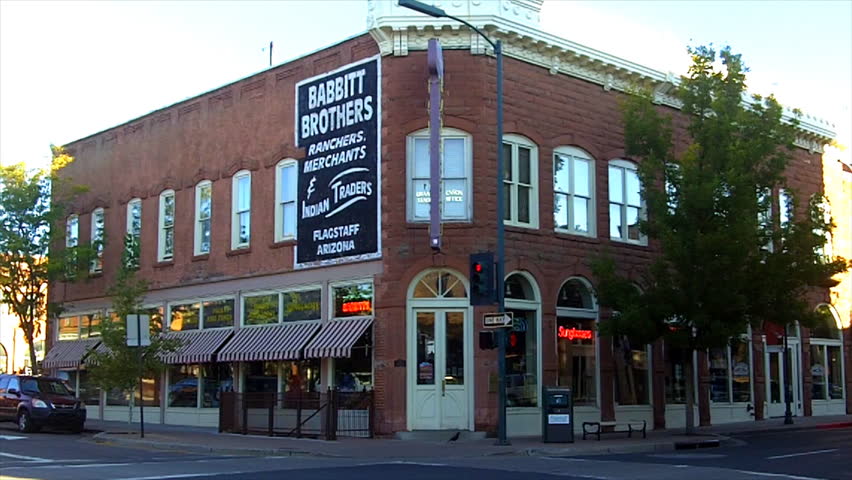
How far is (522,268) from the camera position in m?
25.3

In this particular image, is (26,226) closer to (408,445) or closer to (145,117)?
(145,117)

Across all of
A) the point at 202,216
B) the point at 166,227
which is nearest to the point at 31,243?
the point at 166,227

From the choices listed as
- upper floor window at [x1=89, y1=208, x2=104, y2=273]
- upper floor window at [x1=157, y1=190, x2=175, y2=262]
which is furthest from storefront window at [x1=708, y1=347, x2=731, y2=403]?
upper floor window at [x1=89, y1=208, x2=104, y2=273]

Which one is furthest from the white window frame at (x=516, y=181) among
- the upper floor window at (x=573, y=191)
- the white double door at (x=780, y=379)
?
the white double door at (x=780, y=379)

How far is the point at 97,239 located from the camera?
1404 inches

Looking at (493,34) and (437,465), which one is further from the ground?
(493,34)

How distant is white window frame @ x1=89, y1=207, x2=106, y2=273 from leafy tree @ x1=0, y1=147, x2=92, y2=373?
41 cm

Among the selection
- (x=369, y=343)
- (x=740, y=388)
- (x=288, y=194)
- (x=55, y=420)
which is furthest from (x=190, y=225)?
(x=740, y=388)

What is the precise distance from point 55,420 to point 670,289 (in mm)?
17341

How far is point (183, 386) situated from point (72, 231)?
32.7 feet

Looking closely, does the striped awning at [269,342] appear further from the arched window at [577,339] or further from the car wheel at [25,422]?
the arched window at [577,339]

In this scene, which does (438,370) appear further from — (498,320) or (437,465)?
(437,465)

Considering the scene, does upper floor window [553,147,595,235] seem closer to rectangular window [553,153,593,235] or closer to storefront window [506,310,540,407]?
rectangular window [553,153,593,235]

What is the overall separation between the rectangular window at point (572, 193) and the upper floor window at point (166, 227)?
13331 millimetres
